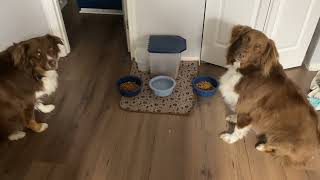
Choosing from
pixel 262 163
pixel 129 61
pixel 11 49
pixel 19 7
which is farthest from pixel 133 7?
pixel 262 163

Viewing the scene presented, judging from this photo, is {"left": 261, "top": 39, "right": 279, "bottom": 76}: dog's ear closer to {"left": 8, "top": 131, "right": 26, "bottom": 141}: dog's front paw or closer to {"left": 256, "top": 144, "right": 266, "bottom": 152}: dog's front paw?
{"left": 256, "top": 144, "right": 266, "bottom": 152}: dog's front paw

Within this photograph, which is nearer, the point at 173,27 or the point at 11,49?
the point at 11,49

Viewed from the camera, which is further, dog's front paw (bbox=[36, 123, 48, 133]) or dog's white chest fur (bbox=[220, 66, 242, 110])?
dog's front paw (bbox=[36, 123, 48, 133])

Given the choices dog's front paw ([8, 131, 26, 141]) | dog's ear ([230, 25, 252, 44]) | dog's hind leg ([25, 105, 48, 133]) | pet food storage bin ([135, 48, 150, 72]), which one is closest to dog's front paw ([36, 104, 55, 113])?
dog's hind leg ([25, 105, 48, 133])

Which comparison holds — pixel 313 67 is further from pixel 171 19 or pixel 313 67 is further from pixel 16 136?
pixel 16 136

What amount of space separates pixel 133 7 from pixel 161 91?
80 cm

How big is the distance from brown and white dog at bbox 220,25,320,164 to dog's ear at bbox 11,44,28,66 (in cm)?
136

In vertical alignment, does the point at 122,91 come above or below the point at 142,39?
below

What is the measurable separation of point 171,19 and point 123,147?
1243 mm

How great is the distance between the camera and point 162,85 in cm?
264

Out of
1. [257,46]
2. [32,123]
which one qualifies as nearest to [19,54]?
[32,123]

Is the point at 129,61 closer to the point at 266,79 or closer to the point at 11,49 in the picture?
the point at 11,49

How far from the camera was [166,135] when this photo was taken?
89.1 inches

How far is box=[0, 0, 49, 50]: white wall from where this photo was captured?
2329mm
